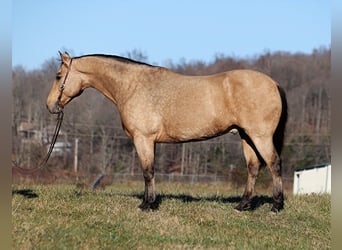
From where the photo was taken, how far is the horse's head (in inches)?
315

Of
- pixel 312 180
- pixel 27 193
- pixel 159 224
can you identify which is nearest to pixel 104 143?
pixel 312 180

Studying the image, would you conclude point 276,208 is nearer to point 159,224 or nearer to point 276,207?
point 276,207

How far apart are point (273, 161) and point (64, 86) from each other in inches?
141

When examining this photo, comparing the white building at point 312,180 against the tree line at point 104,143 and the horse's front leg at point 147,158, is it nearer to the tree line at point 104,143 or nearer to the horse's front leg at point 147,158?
the tree line at point 104,143

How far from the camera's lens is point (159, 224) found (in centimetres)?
645

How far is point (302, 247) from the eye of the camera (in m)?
5.70

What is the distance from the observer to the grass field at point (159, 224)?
18.2 feet

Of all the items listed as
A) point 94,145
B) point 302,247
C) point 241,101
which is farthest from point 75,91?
point 94,145

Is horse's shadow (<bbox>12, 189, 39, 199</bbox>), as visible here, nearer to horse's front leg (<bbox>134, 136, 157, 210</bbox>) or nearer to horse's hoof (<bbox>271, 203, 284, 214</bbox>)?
horse's front leg (<bbox>134, 136, 157, 210</bbox>)

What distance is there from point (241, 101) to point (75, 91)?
9.05ft

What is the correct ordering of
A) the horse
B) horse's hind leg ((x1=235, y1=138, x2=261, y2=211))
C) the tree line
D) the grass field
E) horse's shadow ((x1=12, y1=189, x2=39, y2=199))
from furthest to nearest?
the tree line → horse's shadow ((x1=12, y1=189, x2=39, y2=199)) → horse's hind leg ((x1=235, y1=138, x2=261, y2=211)) → the horse → the grass field

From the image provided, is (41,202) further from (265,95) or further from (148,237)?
(265,95)

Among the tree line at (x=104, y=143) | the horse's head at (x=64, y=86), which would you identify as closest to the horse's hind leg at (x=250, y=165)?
the horse's head at (x=64, y=86)

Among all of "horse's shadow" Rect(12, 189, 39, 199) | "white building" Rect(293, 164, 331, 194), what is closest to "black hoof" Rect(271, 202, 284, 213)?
"horse's shadow" Rect(12, 189, 39, 199)
